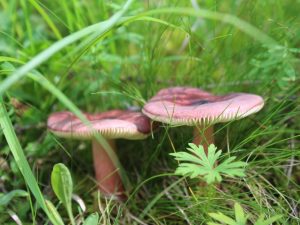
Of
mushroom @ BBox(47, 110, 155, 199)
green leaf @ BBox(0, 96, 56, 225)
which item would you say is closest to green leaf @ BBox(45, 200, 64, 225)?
green leaf @ BBox(0, 96, 56, 225)

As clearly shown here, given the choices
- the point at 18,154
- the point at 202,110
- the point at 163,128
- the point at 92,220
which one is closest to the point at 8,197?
the point at 18,154

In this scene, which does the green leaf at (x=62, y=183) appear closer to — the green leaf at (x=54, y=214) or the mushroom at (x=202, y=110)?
the green leaf at (x=54, y=214)

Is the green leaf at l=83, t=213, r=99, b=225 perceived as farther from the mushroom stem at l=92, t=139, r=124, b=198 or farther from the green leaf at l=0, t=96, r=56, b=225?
the mushroom stem at l=92, t=139, r=124, b=198

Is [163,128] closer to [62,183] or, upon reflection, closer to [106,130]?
[106,130]

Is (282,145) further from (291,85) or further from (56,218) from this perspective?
(56,218)

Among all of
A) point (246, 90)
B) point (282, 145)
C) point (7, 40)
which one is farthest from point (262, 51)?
point (7, 40)

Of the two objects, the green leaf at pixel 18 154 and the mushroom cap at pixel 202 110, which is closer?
the green leaf at pixel 18 154

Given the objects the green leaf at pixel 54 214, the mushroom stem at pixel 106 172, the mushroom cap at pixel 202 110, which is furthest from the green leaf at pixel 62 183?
the mushroom stem at pixel 106 172
